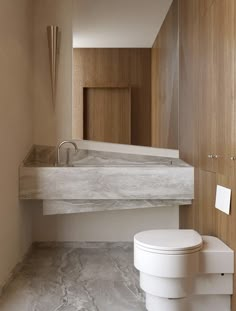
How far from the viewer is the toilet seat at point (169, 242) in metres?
1.82

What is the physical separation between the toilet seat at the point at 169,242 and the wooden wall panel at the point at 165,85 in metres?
1.31

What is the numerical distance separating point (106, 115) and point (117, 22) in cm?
91

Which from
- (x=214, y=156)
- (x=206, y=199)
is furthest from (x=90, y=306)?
(x=214, y=156)

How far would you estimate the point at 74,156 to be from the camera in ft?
10.7

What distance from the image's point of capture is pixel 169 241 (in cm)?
193

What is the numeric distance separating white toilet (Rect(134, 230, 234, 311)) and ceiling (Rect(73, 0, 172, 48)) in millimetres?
2056

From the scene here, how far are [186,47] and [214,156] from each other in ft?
3.98

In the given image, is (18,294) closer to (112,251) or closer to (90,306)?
(90,306)

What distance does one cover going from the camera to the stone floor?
2105 millimetres

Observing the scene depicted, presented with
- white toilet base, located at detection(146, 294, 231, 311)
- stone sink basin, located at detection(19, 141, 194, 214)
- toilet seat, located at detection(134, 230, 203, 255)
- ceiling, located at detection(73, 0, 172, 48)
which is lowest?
white toilet base, located at detection(146, 294, 231, 311)

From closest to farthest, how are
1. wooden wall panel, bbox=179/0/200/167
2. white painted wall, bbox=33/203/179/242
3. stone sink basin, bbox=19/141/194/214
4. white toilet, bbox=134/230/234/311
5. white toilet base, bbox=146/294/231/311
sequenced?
white toilet, bbox=134/230/234/311 < white toilet base, bbox=146/294/231/311 < wooden wall panel, bbox=179/0/200/167 < stone sink basin, bbox=19/141/194/214 < white painted wall, bbox=33/203/179/242

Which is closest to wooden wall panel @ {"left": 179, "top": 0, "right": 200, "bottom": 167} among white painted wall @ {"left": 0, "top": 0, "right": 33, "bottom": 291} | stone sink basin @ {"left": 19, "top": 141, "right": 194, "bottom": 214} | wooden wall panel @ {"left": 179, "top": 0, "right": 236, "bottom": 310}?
wooden wall panel @ {"left": 179, "top": 0, "right": 236, "bottom": 310}

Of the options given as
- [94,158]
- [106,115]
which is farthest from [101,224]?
[106,115]

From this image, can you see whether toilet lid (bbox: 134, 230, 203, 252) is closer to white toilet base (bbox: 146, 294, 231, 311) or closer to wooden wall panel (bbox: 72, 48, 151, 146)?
white toilet base (bbox: 146, 294, 231, 311)
